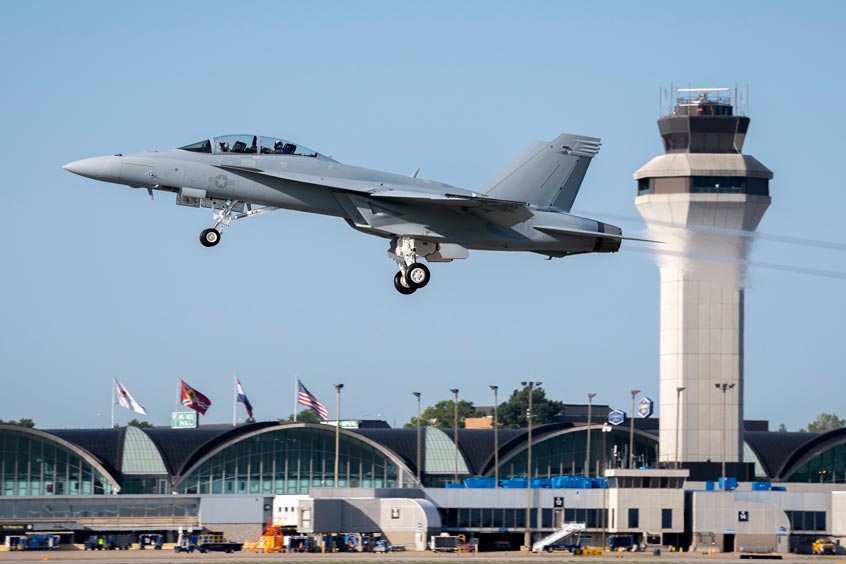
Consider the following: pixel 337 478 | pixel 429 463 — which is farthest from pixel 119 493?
pixel 429 463

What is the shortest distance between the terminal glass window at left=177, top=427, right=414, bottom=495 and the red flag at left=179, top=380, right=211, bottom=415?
4475 mm

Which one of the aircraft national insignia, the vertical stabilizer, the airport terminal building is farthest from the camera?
the airport terminal building

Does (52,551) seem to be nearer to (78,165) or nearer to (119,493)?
(119,493)

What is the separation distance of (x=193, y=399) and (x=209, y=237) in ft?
244

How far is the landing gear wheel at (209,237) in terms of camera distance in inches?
1846

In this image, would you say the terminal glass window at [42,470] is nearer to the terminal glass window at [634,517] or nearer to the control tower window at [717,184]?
the terminal glass window at [634,517]

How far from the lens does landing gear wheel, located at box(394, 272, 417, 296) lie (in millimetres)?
49000

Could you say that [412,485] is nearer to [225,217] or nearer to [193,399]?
[193,399]

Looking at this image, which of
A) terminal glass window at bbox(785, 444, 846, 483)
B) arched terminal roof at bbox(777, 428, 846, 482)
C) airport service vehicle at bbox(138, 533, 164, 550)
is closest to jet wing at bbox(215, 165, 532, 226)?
airport service vehicle at bbox(138, 533, 164, 550)

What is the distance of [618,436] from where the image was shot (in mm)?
127062

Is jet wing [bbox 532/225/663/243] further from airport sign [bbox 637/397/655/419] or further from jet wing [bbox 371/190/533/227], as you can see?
airport sign [bbox 637/397/655/419]

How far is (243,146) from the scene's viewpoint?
47875mm

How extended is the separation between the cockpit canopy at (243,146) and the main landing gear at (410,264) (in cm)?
459

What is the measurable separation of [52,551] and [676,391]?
55162mm
